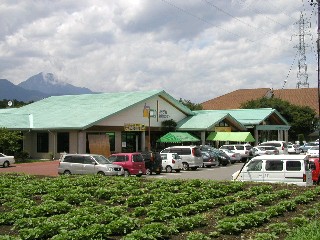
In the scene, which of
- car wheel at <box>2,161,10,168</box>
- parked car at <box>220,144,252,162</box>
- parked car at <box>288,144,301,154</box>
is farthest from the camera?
parked car at <box>288,144,301,154</box>

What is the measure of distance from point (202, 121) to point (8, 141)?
68.3 ft

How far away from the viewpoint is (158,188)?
655 inches

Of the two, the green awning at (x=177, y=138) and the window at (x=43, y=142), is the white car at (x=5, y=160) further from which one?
the green awning at (x=177, y=138)

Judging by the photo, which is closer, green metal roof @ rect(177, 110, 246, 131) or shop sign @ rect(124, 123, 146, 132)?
shop sign @ rect(124, 123, 146, 132)

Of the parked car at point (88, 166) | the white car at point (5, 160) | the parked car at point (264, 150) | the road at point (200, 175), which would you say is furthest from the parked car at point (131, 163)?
the parked car at point (264, 150)

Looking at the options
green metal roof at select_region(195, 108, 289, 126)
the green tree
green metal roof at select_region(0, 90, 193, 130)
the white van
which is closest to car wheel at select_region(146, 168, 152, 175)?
green metal roof at select_region(0, 90, 193, 130)

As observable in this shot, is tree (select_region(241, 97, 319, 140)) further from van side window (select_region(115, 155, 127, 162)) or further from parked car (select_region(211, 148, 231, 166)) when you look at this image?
van side window (select_region(115, 155, 127, 162))

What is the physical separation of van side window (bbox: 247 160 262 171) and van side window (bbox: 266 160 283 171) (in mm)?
317

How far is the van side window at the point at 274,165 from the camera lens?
19281mm

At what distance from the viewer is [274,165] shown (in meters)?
19.4

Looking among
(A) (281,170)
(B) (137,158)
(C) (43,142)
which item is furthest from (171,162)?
(C) (43,142)

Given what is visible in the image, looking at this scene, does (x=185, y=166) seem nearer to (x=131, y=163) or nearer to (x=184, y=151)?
(x=184, y=151)

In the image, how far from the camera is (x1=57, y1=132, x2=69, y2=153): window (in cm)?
4394

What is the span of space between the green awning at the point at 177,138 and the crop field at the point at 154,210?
3094 centimetres
